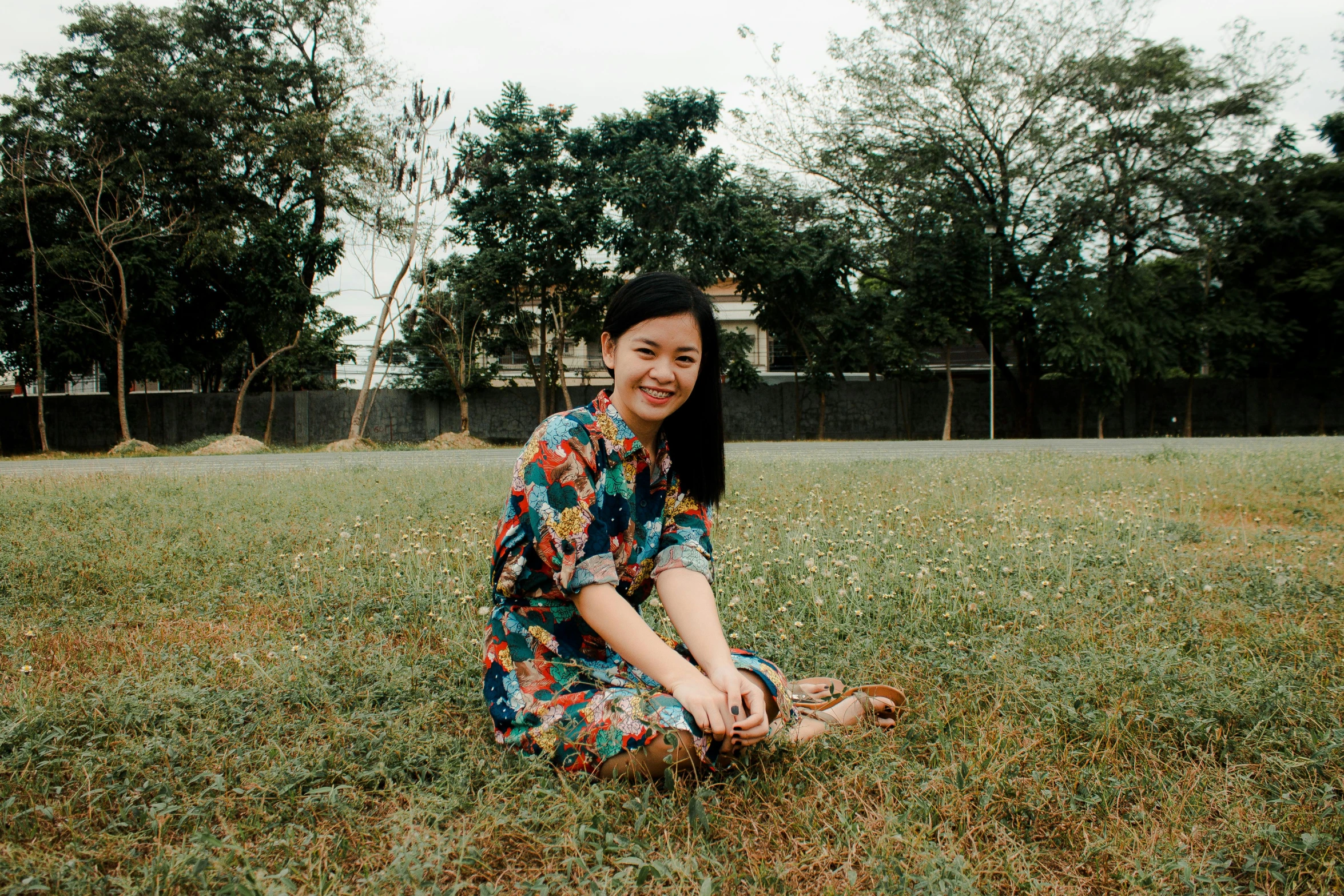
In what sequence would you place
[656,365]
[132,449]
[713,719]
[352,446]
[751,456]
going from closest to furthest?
[713,719] < [656,365] < [751,456] < [132,449] < [352,446]

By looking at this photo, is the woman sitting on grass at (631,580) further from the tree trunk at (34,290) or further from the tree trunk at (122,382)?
the tree trunk at (34,290)

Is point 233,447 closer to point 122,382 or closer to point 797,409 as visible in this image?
point 122,382

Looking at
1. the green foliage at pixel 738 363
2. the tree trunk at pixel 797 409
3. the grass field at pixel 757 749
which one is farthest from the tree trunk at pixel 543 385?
the grass field at pixel 757 749

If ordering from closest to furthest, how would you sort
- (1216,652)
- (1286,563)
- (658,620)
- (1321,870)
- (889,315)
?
(1321,870) → (1216,652) → (658,620) → (1286,563) → (889,315)

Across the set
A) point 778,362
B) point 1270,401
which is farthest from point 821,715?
point 778,362

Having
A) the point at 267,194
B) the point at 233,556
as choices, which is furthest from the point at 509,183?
the point at 233,556

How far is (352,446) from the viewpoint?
2003cm

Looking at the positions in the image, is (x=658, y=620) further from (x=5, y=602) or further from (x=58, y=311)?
(x=58, y=311)

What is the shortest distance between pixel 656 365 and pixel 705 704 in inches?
30.9

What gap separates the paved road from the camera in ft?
33.3

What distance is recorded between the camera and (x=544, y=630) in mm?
2205

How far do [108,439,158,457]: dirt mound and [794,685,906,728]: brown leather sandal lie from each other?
18.7 meters

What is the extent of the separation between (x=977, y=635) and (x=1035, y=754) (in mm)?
979

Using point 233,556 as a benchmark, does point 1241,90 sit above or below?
above
